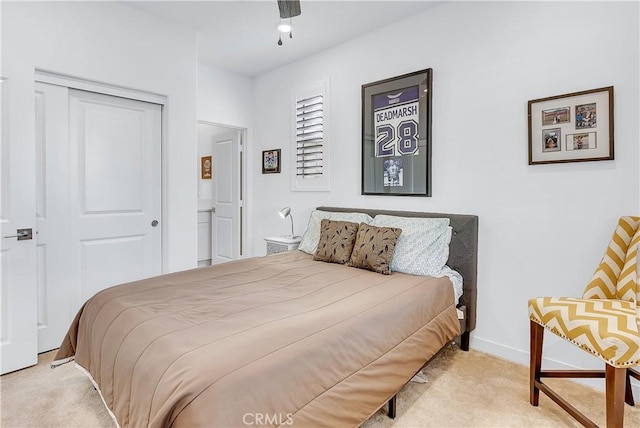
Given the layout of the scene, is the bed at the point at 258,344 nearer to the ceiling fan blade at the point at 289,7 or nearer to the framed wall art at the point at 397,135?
the framed wall art at the point at 397,135

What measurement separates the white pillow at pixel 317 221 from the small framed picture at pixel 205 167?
2.85m

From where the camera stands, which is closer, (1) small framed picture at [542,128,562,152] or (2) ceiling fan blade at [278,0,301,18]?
(2) ceiling fan blade at [278,0,301,18]

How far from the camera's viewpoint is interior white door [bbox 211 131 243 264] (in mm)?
4738

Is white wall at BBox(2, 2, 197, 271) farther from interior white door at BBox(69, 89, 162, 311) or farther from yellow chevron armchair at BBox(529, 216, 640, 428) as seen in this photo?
yellow chevron armchair at BBox(529, 216, 640, 428)

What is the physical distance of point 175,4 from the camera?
2.90 metres

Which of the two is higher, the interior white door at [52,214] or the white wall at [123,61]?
the white wall at [123,61]

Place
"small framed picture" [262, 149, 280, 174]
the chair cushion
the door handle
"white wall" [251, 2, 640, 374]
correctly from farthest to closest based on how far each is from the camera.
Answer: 1. "small framed picture" [262, 149, 280, 174]
2. the door handle
3. "white wall" [251, 2, 640, 374]
4. the chair cushion

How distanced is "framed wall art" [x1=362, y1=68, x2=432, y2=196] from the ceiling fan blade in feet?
4.02

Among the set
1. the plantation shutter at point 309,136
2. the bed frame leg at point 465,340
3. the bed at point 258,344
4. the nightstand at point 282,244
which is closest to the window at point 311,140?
the plantation shutter at point 309,136

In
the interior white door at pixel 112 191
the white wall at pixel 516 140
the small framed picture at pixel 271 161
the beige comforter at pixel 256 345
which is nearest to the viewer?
the beige comforter at pixel 256 345

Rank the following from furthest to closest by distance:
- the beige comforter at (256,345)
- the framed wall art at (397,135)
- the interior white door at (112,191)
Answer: the framed wall art at (397,135), the interior white door at (112,191), the beige comforter at (256,345)

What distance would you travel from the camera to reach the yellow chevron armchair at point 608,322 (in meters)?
1.47

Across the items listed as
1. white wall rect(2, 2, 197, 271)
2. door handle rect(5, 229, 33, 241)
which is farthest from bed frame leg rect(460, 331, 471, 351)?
door handle rect(5, 229, 33, 241)

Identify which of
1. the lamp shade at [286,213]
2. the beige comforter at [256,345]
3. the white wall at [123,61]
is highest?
the white wall at [123,61]
